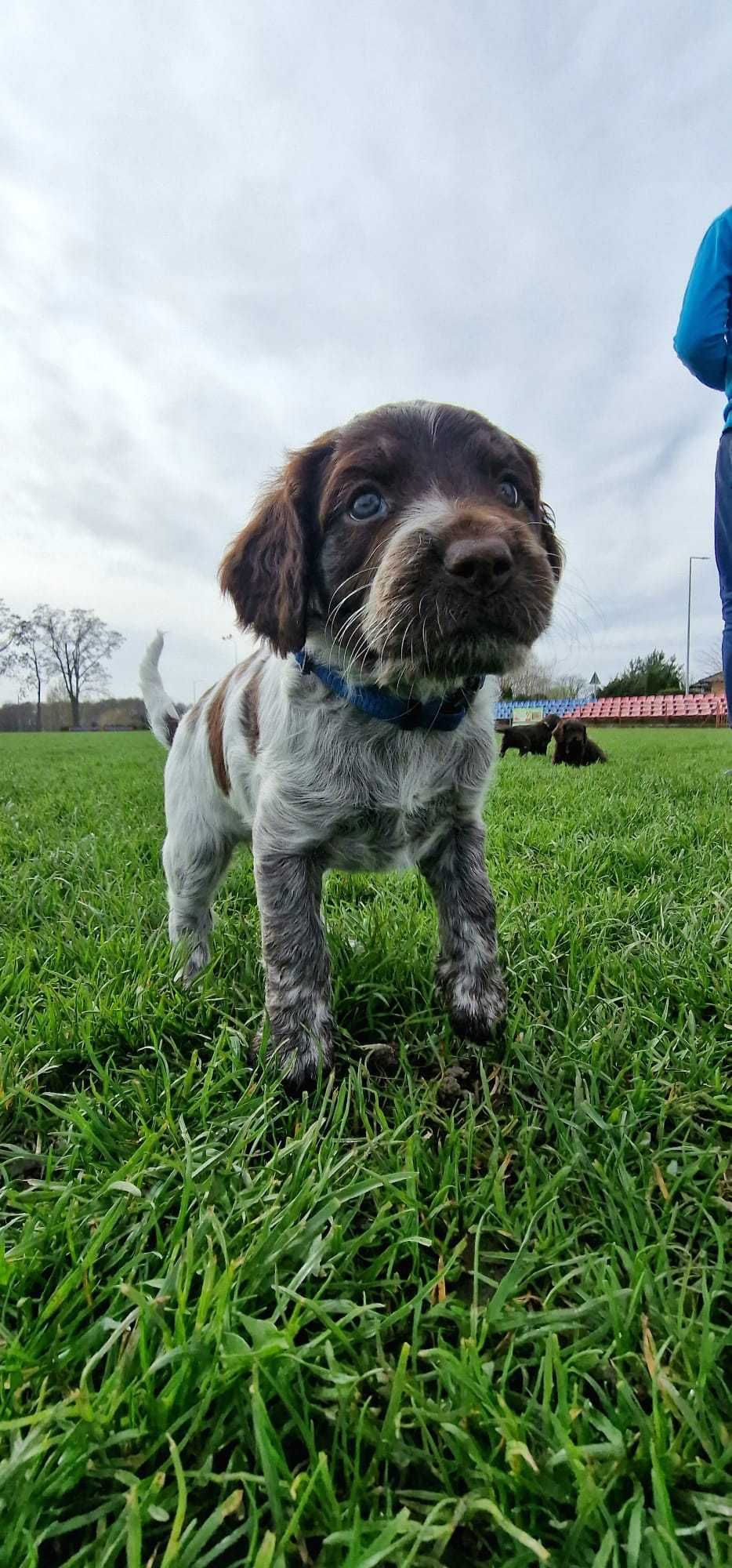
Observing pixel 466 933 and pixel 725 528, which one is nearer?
pixel 466 933

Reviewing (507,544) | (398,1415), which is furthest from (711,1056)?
(507,544)

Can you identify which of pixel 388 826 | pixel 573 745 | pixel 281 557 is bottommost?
pixel 388 826

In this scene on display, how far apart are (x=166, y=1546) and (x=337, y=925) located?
210cm

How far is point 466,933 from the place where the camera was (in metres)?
2.17

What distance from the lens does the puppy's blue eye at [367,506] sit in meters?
1.98

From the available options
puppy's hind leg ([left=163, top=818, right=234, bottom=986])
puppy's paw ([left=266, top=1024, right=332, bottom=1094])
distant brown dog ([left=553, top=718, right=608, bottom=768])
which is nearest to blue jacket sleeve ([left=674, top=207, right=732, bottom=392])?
puppy's hind leg ([left=163, top=818, right=234, bottom=986])

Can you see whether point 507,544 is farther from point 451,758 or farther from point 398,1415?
point 398,1415

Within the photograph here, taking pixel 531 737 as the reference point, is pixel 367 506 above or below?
above

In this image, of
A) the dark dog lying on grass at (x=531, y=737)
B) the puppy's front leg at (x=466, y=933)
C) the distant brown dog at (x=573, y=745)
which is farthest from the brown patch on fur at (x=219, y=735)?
the dark dog lying on grass at (x=531, y=737)

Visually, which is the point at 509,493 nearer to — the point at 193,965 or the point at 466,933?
the point at 466,933

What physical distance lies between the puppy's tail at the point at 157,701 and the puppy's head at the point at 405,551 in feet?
5.21

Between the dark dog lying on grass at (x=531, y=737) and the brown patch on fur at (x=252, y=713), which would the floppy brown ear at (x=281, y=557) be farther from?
the dark dog lying on grass at (x=531, y=737)

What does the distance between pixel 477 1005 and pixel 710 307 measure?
12.1ft

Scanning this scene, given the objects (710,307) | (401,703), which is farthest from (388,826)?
(710,307)
